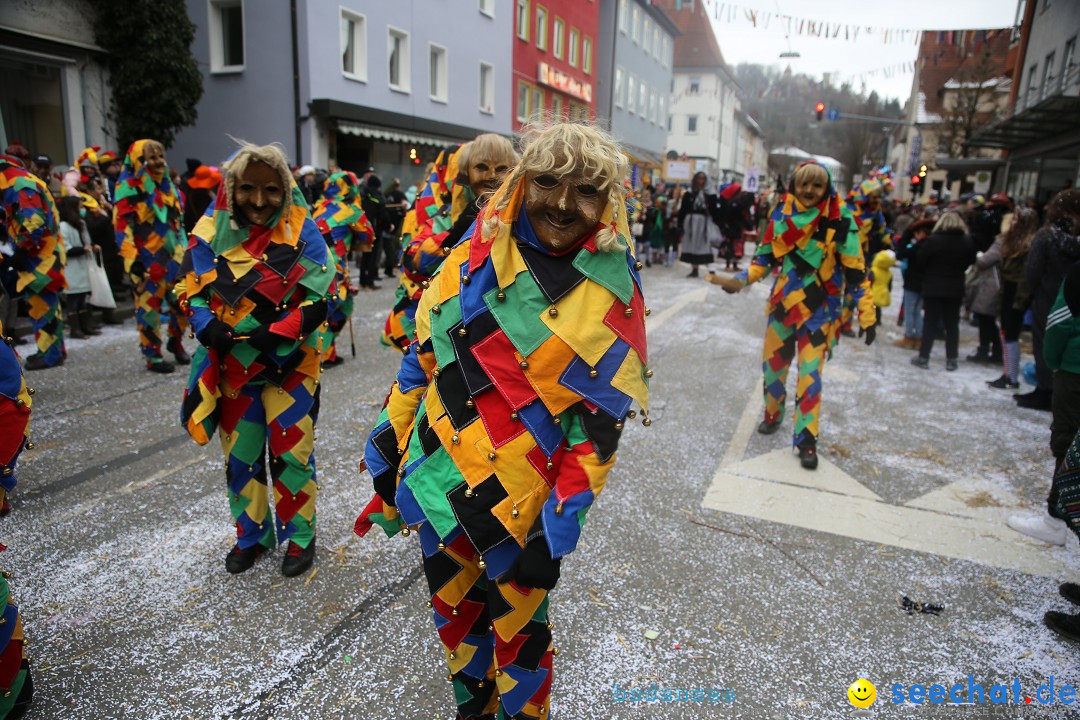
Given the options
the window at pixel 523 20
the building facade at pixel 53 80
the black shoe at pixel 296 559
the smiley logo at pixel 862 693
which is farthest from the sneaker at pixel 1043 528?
the window at pixel 523 20

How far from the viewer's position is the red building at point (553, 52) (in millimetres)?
28016

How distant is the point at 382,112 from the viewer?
1980 centimetres

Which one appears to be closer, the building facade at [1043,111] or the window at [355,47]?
the building facade at [1043,111]

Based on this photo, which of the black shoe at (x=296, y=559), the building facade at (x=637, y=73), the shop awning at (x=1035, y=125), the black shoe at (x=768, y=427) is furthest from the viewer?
the building facade at (x=637, y=73)

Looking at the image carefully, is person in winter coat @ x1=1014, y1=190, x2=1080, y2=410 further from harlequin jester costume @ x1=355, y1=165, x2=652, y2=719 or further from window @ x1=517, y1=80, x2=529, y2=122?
window @ x1=517, y1=80, x2=529, y2=122

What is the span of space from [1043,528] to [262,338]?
4.59 metres

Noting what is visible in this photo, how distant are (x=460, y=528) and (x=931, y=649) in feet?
7.98

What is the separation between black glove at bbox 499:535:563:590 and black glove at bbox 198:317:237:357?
1.88 m

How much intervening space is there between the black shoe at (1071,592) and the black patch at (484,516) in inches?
127

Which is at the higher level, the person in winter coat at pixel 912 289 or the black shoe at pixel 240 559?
the person in winter coat at pixel 912 289

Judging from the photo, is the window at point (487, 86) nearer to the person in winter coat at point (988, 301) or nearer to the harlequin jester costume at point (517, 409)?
the person in winter coat at point (988, 301)

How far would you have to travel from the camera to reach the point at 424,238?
418cm

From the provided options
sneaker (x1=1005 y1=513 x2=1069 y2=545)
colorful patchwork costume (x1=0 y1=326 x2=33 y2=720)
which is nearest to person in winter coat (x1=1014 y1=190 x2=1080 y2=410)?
sneaker (x1=1005 y1=513 x2=1069 y2=545)

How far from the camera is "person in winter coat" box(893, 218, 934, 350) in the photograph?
9.40m
